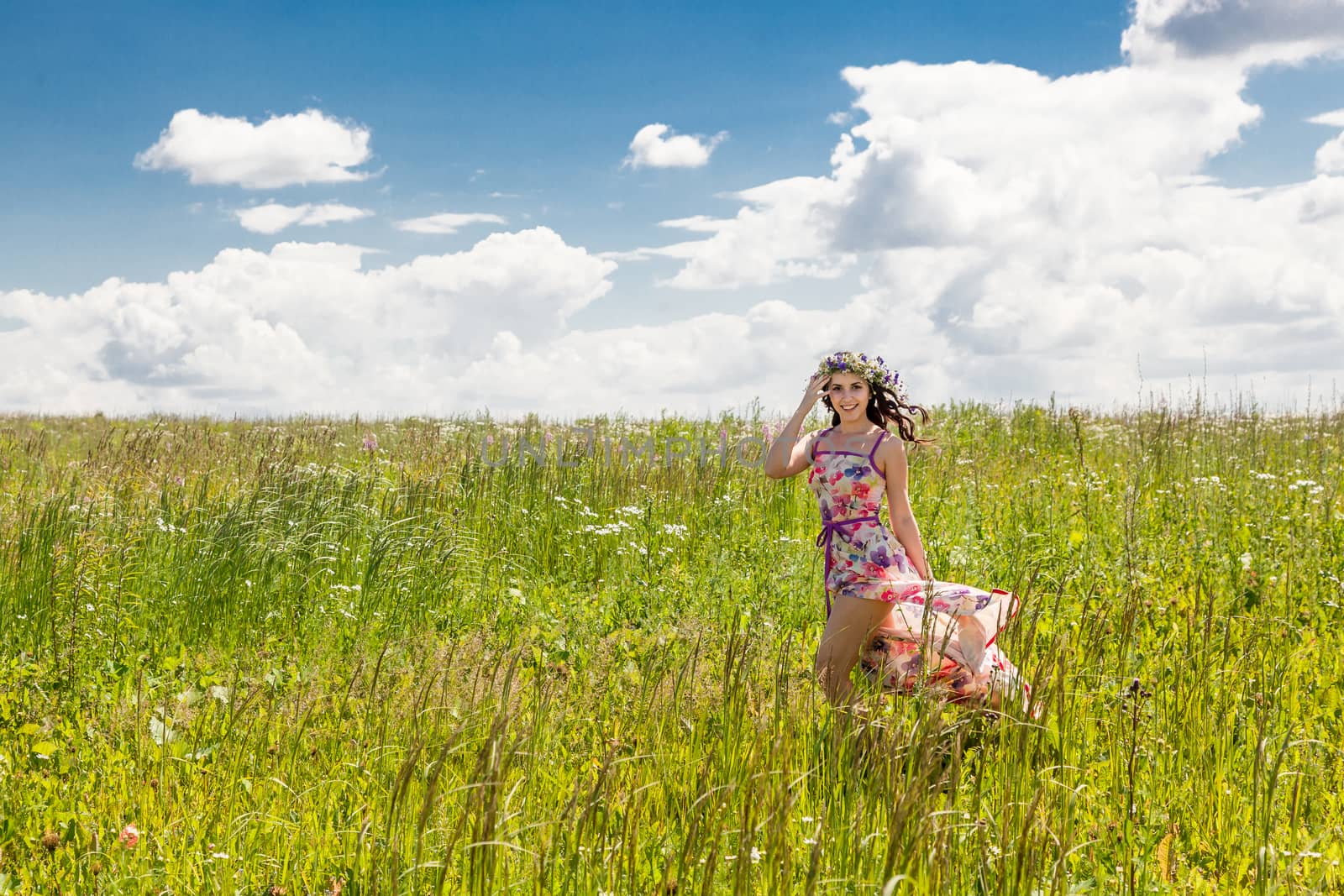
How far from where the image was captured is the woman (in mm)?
3939

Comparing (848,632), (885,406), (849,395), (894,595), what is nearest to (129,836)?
(848,632)

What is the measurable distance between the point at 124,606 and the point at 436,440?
8.06 metres

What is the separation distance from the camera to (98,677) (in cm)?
482

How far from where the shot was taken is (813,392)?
4848mm

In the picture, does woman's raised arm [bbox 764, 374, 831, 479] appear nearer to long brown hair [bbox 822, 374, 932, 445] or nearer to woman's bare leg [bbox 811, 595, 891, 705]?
long brown hair [bbox 822, 374, 932, 445]

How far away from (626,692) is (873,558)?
4.37ft

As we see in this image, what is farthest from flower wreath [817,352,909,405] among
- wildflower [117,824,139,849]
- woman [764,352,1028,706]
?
wildflower [117,824,139,849]

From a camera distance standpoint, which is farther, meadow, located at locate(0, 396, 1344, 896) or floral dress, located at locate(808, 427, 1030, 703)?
floral dress, located at locate(808, 427, 1030, 703)

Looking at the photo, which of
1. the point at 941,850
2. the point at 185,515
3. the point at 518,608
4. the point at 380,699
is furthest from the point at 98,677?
the point at 941,850

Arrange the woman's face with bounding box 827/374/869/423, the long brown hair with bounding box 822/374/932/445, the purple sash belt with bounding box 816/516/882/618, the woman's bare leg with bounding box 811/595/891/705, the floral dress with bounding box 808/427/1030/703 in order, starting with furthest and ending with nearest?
the long brown hair with bounding box 822/374/932/445, the woman's face with bounding box 827/374/869/423, the purple sash belt with bounding box 816/516/882/618, the woman's bare leg with bounding box 811/595/891/705, the floral dress with bounding box 808/427/1030/703

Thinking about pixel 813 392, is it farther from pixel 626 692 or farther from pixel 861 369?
pixel 626 692

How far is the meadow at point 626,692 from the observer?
2662 mm

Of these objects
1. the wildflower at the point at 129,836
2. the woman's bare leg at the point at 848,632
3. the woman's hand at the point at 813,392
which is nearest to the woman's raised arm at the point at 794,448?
the woman's hand at the point at 813,392

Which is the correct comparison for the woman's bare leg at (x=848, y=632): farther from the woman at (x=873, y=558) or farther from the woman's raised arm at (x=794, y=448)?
the woman's raised arm at (x=794, y=448)
